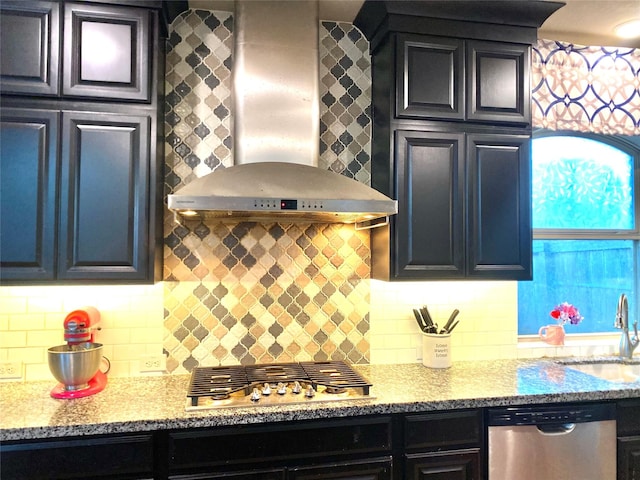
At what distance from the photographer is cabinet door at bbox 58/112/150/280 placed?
1876mm

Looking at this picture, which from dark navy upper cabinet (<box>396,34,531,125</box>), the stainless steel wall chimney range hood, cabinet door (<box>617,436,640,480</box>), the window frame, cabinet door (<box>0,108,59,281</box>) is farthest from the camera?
the window frame

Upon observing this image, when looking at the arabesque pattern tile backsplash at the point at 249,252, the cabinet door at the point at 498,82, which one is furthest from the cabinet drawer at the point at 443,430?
the cabinet door at the point at 498,82

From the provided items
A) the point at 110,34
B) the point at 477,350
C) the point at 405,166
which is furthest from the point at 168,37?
the point at 477,350

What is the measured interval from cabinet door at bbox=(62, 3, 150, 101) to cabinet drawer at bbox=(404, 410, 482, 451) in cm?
184

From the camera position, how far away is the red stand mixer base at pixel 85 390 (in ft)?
5.93

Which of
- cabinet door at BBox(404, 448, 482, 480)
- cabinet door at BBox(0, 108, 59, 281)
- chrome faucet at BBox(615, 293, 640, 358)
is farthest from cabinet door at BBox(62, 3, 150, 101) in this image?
chrome faucet at BBox(615, 293, 640, 358)

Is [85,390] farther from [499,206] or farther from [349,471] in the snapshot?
[499,206]

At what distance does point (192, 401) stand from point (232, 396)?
0.59 ft

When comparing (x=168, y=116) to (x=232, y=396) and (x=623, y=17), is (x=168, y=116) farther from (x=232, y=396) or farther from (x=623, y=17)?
(x=623, y=17)

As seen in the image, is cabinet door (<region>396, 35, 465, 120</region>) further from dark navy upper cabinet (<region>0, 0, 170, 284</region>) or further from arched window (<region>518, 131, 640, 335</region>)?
dark navy upper cabinet (<region>0, 0, 170, 284</region>)

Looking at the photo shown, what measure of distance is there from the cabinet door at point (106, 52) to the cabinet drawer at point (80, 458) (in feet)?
4.60

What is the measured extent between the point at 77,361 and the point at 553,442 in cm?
205

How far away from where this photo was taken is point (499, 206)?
7.46 ft

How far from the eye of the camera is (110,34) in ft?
6.35
